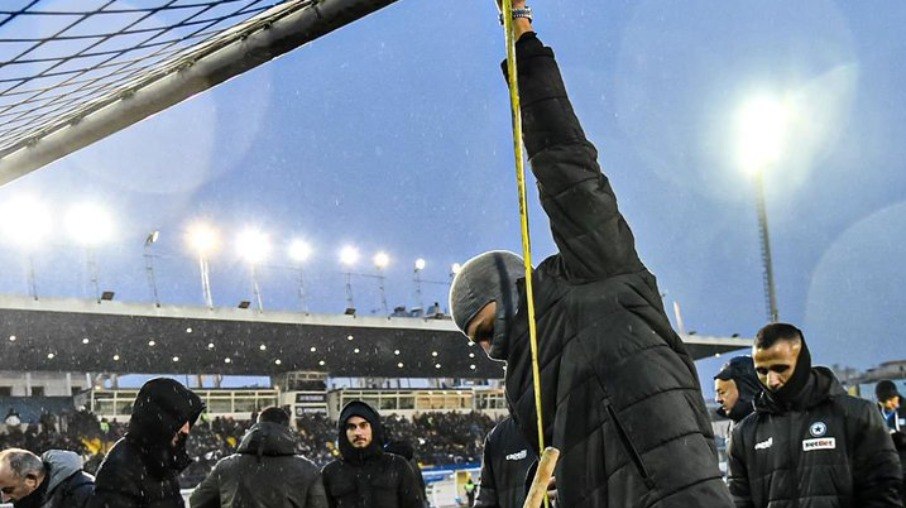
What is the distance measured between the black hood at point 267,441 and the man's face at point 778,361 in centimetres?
233

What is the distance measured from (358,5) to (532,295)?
1.74m

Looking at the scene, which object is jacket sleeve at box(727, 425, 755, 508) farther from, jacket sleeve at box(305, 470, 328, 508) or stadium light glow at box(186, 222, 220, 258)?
stadium light glow at box(186, 222, 220, 258)

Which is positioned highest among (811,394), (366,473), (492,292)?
(492,292)

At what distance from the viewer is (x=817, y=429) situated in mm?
3559

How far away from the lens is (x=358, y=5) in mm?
3348

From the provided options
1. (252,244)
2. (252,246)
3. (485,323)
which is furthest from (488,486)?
(252,246)

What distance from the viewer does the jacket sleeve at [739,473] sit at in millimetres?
3822

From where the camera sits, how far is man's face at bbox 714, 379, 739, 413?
4.86 meters

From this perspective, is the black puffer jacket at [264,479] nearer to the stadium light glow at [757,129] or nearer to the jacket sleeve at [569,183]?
the jacket sleeve at [569,183]

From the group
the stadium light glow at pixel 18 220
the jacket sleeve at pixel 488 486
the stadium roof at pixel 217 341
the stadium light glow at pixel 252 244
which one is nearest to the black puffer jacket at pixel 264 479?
the jacket sleeve at pixel 488 486

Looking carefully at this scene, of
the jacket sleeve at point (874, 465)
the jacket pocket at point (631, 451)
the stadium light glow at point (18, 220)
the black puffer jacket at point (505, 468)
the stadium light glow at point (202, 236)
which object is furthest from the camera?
the stadium light glow at point (202, 236)

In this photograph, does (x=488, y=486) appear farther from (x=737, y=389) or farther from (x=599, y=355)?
(x=599, y=355)

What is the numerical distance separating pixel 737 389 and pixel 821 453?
1.34 meters

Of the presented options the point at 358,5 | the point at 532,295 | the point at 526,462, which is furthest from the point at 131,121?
the point at 532,295
